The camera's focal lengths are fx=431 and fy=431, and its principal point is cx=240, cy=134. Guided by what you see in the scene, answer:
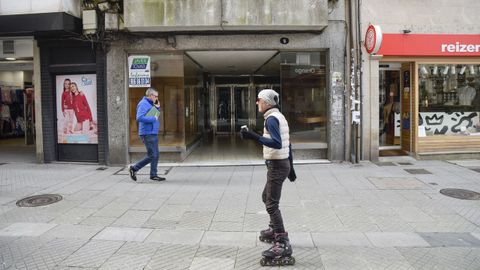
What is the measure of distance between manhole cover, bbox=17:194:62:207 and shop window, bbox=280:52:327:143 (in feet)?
20.4

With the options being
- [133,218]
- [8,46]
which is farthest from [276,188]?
[8,46]

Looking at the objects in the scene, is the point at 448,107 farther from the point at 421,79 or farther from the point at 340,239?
the point at 340,239

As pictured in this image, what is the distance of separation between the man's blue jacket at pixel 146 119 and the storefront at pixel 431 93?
554cm

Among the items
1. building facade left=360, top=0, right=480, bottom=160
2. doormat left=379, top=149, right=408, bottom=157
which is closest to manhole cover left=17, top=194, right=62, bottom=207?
building facade left=360, top=0, right=480, bottom=160

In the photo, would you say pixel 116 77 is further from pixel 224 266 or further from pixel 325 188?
pixel 224 266

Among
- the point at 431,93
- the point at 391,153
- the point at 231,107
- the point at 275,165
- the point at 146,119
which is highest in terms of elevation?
the point at 431,93

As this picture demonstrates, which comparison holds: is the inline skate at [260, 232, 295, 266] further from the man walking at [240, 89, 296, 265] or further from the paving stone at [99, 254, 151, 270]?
the paving stone at [99, 254, 151, 270]

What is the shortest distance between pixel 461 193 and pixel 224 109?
546 inches

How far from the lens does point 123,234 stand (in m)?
5.62

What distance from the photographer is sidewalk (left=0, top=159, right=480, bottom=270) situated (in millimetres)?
4766

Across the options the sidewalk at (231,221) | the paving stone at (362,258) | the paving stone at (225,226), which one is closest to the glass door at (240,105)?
the sidewalk at (231,221)

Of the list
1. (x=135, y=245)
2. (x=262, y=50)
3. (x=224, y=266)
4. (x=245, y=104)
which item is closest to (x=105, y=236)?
(x=135, y=245)

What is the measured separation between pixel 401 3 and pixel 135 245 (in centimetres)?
911

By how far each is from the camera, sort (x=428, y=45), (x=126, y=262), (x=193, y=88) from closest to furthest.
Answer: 1. (x=126, y=262)
2. (x=428, y=45)
3. (x=193, y=88)
